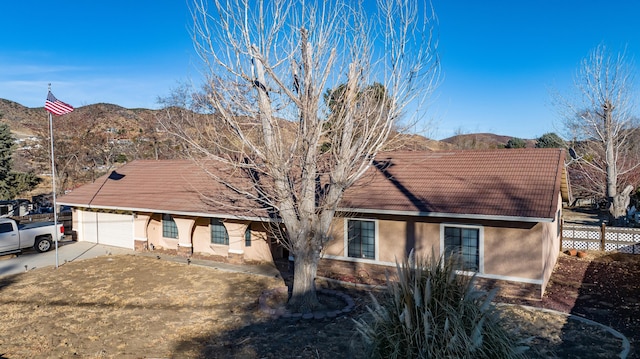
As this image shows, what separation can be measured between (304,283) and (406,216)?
4151 mm

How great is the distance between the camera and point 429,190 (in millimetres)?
13117

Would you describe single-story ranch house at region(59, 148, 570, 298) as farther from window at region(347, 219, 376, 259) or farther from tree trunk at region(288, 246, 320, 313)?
tree trunk at region(288, 246, 320, 313)

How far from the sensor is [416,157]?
51.9ft

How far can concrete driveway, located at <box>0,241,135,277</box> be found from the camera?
15.2m

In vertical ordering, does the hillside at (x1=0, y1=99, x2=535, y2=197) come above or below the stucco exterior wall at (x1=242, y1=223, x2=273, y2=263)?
above

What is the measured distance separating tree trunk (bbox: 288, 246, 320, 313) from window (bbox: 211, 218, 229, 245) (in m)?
6.49

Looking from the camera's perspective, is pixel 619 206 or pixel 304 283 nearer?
pixel 304 283

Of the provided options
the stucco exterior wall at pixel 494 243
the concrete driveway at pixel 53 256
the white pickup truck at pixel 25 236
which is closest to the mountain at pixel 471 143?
the stucco exterior wall at pixel 494 243

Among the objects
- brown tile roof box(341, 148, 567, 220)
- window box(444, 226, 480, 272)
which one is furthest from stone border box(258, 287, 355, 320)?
window box(444, 226, 480, 272)

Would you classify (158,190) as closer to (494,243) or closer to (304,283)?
(304,283)

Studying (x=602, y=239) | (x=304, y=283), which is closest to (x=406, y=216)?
(x=304, y=283)

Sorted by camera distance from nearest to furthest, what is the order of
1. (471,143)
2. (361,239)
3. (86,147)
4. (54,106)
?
(361,239) → (54,106) → (86,147) → (471,143)

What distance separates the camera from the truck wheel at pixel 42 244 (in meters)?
17.6

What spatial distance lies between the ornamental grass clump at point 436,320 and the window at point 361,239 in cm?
755
